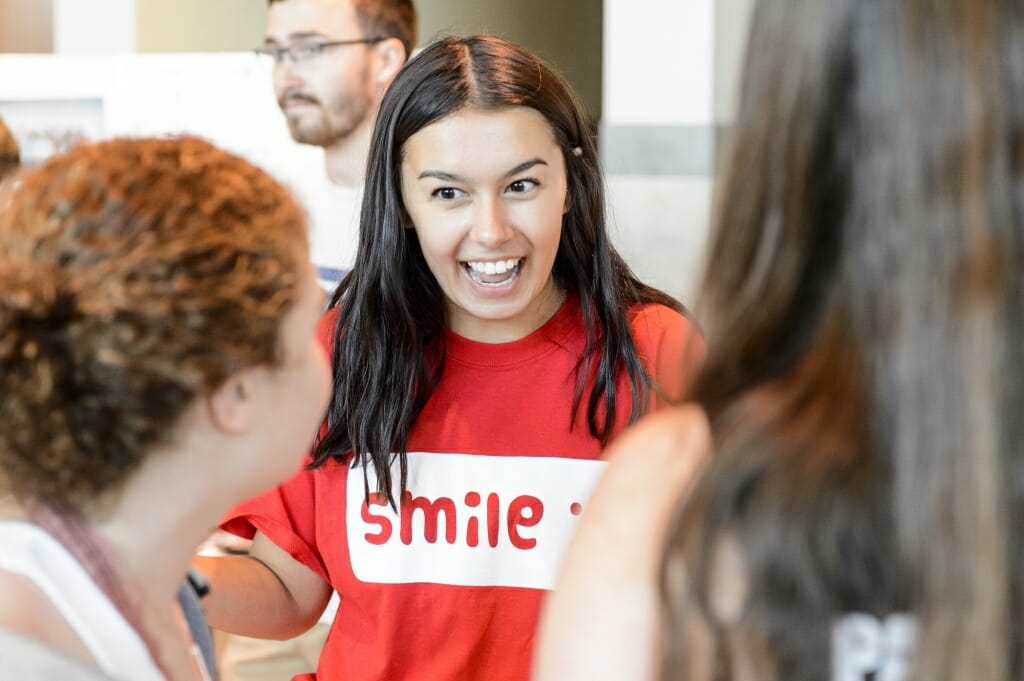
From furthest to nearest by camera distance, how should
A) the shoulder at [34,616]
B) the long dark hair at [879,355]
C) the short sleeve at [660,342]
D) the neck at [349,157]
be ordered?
1. the neck at [349,157]
2. the short sleeve at [660,342]
3. the shoulder at [34,616]
4. the long dark hair at [879,355]

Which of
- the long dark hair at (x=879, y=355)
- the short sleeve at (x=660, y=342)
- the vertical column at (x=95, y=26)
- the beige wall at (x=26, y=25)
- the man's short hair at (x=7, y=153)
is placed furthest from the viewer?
the beige wall at (x=26, y=25)

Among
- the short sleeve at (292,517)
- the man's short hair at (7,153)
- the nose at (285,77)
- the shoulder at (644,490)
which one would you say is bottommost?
the short sleeve at (292,517)

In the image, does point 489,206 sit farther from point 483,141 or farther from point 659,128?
point 659,128

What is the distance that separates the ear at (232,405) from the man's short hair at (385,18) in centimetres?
250

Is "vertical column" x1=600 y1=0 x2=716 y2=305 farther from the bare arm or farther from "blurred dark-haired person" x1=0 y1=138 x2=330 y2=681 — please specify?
"blurred dark-haired person" x1=0 y1=138 x2=330 y2=681

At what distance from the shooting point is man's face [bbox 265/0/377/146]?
3236mm

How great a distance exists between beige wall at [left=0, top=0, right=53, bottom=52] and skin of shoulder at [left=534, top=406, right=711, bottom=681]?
392cm

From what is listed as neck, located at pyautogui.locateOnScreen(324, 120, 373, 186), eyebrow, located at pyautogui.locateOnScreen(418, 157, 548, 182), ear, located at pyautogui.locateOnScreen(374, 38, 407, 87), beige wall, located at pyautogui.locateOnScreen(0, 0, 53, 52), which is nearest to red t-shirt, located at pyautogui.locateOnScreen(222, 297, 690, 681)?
eyebrow, located at pyautogui.locateOnScreen(418, 157, 548, 182)

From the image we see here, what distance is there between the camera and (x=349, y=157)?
3250 mm

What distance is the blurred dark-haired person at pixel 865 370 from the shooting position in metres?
0.72

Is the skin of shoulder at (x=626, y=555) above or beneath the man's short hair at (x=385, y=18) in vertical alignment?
beneath

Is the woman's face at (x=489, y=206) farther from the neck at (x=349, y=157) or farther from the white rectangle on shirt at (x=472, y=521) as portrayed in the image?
the neck at (x=349, y=157)

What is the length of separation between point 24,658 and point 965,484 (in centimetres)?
58

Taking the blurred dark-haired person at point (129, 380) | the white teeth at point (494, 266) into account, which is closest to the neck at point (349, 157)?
the white teeth at point (494, 266)
